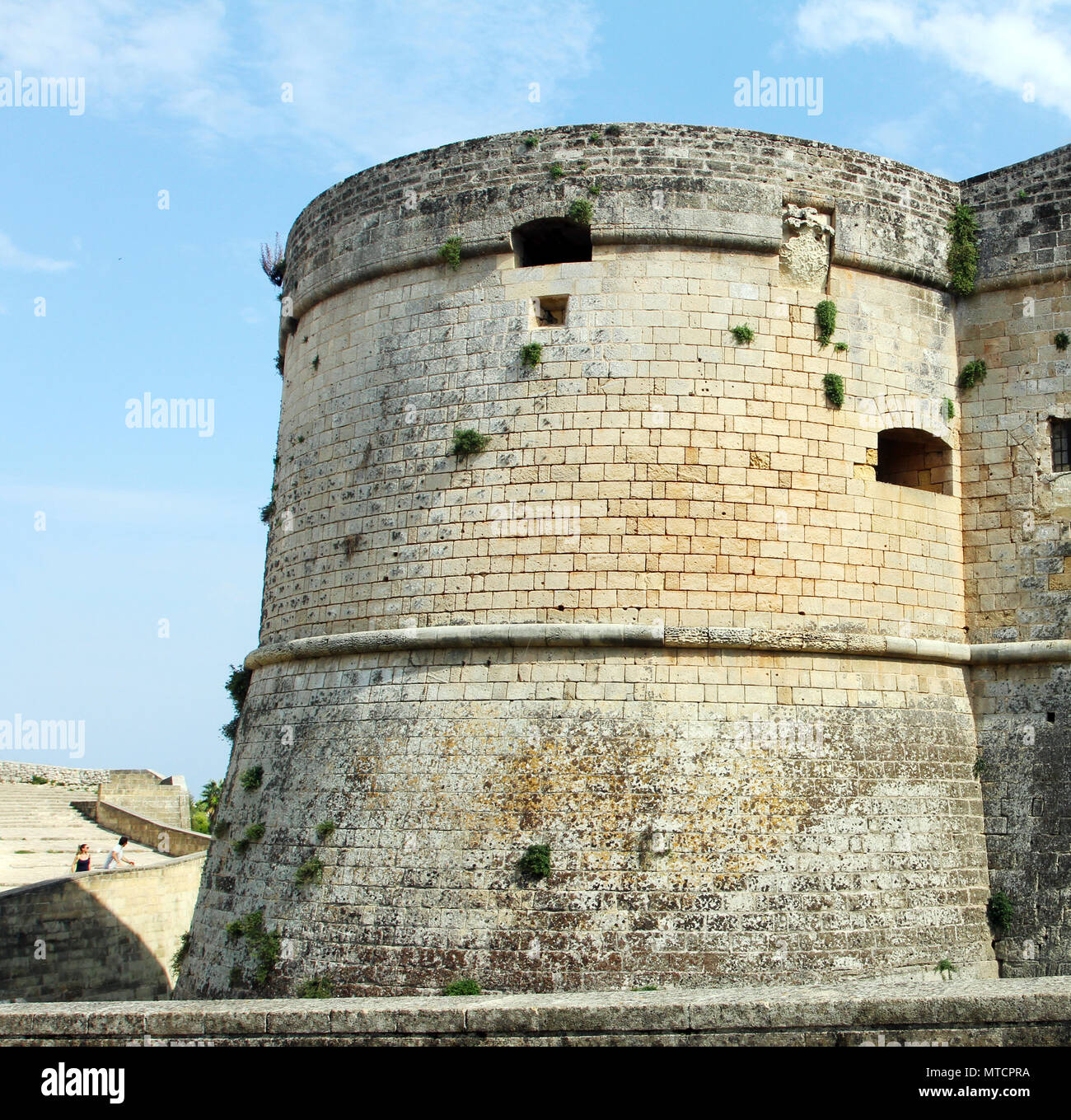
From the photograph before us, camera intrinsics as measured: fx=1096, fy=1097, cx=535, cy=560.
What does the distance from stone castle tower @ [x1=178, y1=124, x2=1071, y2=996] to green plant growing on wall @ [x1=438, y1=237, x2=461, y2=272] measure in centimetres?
6

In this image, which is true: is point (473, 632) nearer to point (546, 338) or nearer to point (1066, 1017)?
point (546, 338)

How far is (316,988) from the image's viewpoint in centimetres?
825

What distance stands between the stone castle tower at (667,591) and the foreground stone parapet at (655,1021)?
144 inches

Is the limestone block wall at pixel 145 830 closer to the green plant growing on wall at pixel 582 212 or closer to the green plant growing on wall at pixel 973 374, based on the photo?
the green plant growing on wall at pixel 582 212

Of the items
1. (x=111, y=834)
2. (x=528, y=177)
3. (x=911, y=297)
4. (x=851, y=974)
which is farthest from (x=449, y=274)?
(x=111, y=834)

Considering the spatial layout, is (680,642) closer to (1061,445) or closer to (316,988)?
(316,988)

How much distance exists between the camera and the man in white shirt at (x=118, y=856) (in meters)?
15.6

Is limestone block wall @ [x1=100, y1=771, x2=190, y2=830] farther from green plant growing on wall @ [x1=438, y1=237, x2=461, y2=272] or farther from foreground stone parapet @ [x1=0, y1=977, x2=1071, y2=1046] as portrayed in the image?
foreground stone parapet @ [x1=0, y1=977, x2=1071, y2=1046]

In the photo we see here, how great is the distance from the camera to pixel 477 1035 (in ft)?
13.8

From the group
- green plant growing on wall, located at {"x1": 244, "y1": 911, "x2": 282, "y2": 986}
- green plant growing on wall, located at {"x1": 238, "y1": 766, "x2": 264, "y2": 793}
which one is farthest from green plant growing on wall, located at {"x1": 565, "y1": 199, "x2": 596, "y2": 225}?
green plant growing on wall, located at {"x1": 244, "y1": 911, "x2": 282, "y2": 986}

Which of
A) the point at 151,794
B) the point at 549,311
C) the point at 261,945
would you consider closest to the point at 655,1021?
the point at 261,945

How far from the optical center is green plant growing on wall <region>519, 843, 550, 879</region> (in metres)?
7.98

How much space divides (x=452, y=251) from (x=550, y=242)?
0.93 meters

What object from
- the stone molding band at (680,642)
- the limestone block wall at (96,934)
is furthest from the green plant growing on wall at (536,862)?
the limestone block wall at (96,934)
